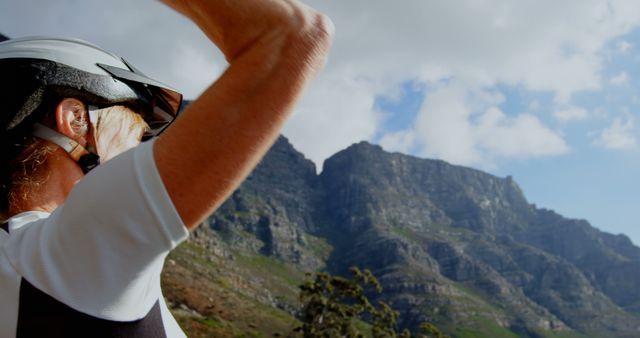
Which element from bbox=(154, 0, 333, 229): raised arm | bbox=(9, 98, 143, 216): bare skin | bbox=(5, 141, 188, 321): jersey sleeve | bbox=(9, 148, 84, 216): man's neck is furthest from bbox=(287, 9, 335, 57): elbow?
bbox=(9, 148, 84, 216): man's neck

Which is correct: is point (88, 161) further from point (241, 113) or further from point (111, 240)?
point (241, 113)

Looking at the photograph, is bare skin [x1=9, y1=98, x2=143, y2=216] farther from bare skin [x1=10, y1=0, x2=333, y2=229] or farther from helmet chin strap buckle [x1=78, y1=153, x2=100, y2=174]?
bare skin [x1=10, y1=0, x2=333, y2=229]

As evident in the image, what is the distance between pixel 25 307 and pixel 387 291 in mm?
196912

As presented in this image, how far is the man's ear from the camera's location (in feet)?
7.07

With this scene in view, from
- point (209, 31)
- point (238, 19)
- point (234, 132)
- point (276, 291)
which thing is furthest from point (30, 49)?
point (276, 291)

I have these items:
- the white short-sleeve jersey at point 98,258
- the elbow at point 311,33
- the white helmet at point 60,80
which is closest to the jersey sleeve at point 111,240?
the white short-sleeve jersey at point 98,258

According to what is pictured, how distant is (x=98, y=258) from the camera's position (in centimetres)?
139

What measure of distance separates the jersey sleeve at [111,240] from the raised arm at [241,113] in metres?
0.05

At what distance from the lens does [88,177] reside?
143 centimetres

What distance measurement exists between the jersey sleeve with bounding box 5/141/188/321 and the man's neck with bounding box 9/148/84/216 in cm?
67

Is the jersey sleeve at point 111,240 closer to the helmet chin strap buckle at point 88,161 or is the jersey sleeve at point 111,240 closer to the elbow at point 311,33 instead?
the elbow at point 311,33

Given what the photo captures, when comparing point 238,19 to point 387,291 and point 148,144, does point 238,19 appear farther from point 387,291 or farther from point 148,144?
point 387,291

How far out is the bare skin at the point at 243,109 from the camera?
1.34 m

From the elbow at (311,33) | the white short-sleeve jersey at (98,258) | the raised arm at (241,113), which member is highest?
the elbow at (311,33)
